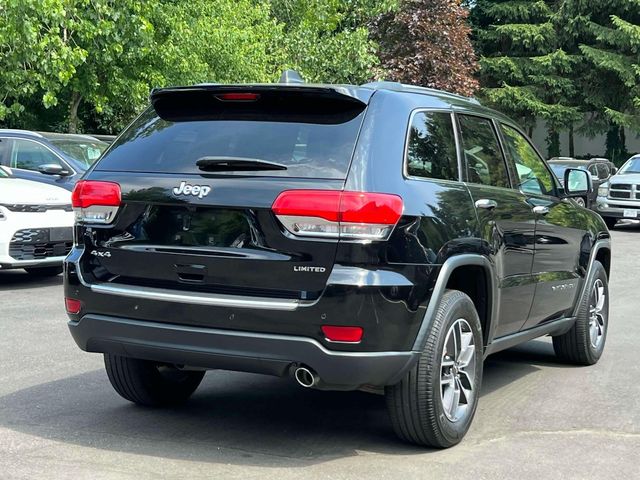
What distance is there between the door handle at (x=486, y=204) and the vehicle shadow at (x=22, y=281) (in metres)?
6.86

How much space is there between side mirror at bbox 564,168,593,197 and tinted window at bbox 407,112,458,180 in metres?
1.79

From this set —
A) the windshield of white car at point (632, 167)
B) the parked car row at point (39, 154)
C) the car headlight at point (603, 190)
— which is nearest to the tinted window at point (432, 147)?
the parked car row at point (39, 154)

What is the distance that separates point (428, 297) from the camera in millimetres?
4664

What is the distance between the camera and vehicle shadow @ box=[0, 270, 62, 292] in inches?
431

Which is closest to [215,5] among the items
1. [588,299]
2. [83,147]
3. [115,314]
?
[83,147]

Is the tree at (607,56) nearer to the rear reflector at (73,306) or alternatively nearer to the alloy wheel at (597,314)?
the alloy wheel at (597,314)

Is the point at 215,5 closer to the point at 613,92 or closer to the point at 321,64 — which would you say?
the point at 321,64

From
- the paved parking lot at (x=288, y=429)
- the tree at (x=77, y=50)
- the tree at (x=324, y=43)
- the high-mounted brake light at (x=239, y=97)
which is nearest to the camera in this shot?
the paved parking lot at (x=288, y=429)

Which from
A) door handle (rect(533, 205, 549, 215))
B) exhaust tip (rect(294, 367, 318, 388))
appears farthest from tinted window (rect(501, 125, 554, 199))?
exhaust tip (rect(294, 367, 318, 388))

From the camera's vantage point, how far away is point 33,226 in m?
10.4

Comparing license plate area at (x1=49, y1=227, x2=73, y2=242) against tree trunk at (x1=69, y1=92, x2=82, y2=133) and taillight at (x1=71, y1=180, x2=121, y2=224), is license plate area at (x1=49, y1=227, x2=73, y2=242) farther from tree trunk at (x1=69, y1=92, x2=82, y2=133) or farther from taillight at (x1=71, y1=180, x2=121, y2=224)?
tree trunk at (x1=69, y1=92, x2=82, y2=133)

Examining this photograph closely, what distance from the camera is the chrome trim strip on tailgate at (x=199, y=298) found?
4.45 meters

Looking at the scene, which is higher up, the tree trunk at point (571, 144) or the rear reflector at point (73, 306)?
the rear reflector at point (73, 306)

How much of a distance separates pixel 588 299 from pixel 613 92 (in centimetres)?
3491
